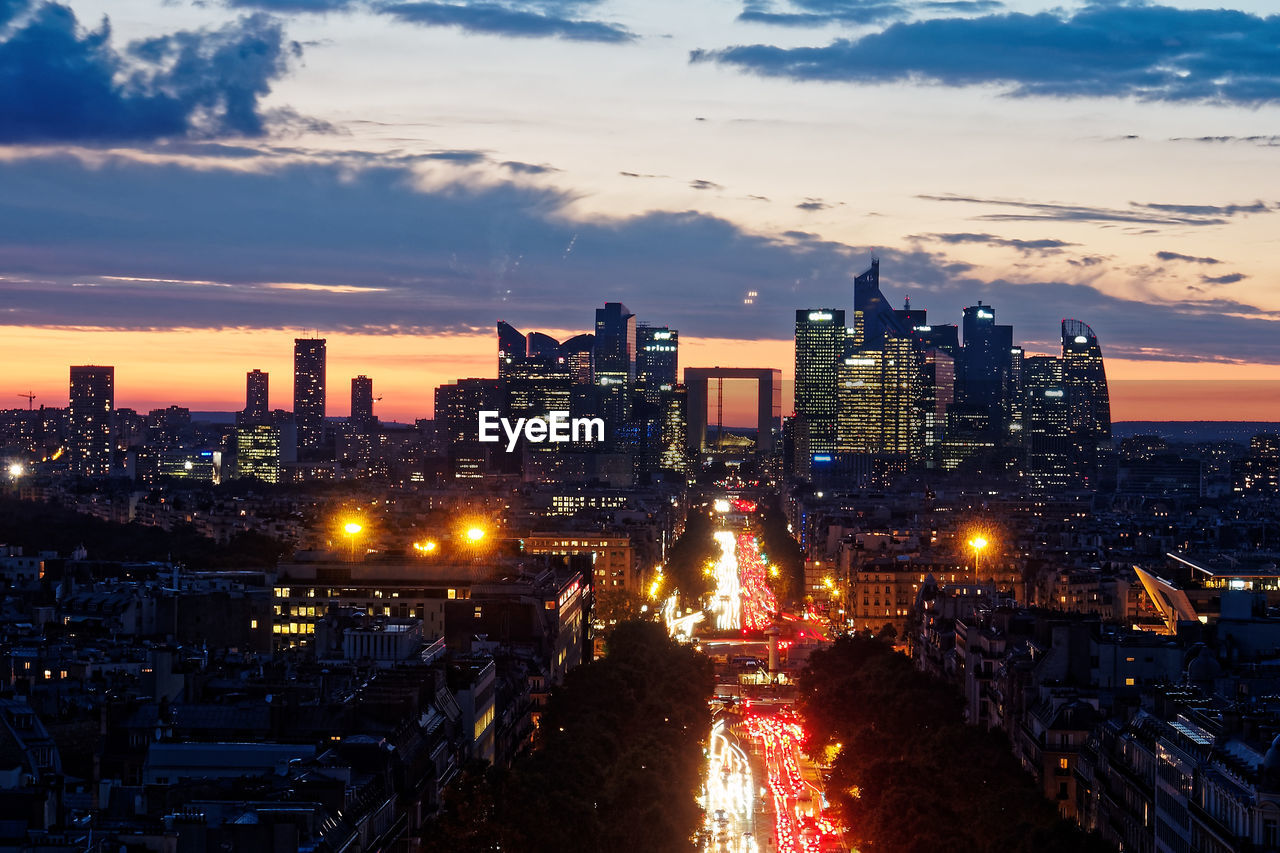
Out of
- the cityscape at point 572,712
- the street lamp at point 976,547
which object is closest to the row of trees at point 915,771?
the cityscape at point 572,712

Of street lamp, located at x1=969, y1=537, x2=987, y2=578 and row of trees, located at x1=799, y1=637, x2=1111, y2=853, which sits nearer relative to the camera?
row of trees, located at x1=799, y1=637, x2=1111, y2=853

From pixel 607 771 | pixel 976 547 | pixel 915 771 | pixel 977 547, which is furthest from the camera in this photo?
pixel 976 547

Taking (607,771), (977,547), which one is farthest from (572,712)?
(977,547)

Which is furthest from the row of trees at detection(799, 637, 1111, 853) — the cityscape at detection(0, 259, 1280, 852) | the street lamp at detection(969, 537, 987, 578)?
the street lamp at detection(969, 537, 987, 578)

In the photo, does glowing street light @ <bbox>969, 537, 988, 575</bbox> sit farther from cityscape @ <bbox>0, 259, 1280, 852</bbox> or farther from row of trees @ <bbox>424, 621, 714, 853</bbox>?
row of trees @ <bbox>424, 621, 714, 853</bbox>

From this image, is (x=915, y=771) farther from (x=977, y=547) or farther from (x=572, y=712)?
(x=977, y=547)

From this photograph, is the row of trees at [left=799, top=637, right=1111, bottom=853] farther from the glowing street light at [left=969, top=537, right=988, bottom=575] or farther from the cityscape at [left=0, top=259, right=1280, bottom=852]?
the glowing street light at [left=969, top=537, right=988, bottom=575]

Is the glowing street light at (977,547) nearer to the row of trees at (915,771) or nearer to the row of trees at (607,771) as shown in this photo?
the row of trees at (607,771)
